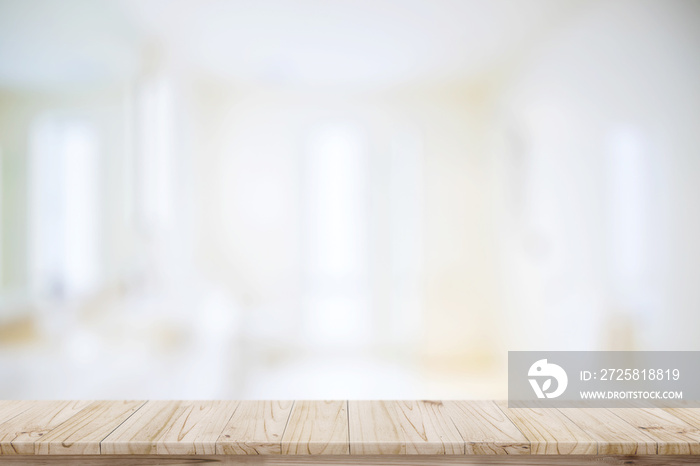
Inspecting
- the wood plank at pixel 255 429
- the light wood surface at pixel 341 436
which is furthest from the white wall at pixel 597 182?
the wood plank at pixel 255 429

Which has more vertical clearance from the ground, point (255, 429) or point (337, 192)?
point (337, 192)

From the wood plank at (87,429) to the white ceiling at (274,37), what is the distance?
2.37 ft

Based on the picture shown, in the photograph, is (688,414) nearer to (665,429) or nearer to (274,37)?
(665,429)

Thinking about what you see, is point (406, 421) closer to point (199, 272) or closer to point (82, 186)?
point (199, 272)

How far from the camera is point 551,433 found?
1093mm

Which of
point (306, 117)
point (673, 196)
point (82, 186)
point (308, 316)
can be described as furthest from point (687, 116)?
point (82, 186)

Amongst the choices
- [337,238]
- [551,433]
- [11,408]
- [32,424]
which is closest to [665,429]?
[551,433]

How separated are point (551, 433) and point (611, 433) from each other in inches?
4.5

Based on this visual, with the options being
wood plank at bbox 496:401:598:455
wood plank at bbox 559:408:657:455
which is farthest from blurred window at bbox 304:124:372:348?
wood plank at bbox 559:408:657:455

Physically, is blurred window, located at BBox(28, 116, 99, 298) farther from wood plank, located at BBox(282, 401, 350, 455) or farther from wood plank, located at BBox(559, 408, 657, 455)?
wood plank, located at BBox(559, 408, 657, 455)

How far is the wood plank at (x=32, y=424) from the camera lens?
3.43ft

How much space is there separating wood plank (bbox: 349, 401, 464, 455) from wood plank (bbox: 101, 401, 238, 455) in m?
0.27

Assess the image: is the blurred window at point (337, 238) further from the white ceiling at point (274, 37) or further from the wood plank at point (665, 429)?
the wood plank at point (665, 429)

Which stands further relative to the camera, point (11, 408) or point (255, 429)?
point (11, 408)
